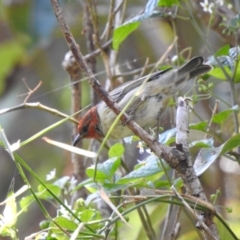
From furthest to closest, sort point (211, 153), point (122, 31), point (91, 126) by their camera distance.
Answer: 1. point (91, 126)
2. point (122, 31)
3. point (211, 153)

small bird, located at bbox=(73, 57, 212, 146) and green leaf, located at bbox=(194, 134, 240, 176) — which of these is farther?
small bird, located at bbox=(73, 57, 212, 146)

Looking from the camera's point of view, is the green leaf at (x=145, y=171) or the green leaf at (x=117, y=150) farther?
the green leaf at (x=117, y=150)

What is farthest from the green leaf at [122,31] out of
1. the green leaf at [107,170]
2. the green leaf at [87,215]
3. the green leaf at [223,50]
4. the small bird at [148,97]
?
the green leaf at [87,215]

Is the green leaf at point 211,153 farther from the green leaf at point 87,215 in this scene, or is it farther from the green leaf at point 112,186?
the green leaf at point 87,215

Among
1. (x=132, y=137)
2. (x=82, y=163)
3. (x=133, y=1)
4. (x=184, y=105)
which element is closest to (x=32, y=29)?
(x=133, y=1)

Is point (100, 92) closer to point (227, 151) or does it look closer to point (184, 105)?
point (184, 105)

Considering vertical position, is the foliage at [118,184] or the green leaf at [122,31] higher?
the green leaf at [122,31]

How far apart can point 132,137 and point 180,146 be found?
520mm

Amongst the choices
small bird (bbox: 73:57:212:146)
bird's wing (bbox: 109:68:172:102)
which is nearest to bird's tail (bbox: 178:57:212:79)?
small bird (bbox: 73:57:212:146)

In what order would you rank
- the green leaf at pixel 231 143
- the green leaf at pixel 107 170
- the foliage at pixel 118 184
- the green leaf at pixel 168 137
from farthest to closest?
the green leaf at pixel 168 137 < the green leaf at pixel 107 170 < the green leaf at pixel 231 143 < the foliage at pixel 118 184

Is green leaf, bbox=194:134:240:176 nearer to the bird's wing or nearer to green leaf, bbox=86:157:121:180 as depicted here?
green leaf, bbox=86:157:121:180

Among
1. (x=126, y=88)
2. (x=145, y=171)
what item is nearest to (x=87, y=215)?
(x=145, y=171)

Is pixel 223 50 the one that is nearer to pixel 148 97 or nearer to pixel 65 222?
pixel 148 97

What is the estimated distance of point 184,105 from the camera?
1.73 meters
